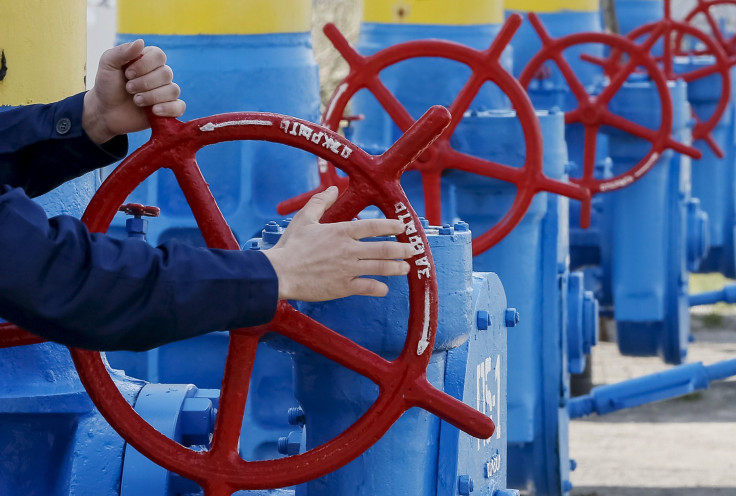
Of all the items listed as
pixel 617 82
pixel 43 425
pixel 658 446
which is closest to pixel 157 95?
pixel 43 425

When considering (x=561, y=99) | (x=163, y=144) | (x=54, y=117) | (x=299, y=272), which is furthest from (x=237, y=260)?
(x=561, y=99)

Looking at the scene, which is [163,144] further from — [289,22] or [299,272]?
[289,22]

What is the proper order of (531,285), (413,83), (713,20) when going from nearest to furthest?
1. (531,285)
2. (413,83)
3. (713,20)

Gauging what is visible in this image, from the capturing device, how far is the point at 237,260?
114 centimetres

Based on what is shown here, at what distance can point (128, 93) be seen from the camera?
134 centimetres

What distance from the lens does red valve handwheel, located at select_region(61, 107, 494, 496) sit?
47.4 inches

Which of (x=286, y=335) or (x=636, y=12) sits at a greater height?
(x=636, y=12)

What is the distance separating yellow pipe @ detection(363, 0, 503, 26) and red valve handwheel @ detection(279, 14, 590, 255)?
1.09 metres

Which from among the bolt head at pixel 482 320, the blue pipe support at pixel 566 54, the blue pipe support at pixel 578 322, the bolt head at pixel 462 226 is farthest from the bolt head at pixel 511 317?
the blue pipe support at pixel 566 54

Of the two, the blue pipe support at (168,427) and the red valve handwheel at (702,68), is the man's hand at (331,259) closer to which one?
→ the blue pipe support at (168,427)

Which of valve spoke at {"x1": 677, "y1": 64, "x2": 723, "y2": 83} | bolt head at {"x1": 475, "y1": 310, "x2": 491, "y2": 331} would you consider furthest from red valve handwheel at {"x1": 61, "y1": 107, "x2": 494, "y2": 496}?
valve spoke at {"x1": 677, "y1": 64, "x2": 723, "y2": 83}

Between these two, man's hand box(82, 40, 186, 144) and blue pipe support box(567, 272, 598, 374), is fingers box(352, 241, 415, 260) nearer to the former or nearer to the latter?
man's hand box(82, 40, 186, 144)

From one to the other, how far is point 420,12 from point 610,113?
Result: 64 centimetres

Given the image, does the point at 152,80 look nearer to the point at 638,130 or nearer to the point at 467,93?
the point at 467,93
